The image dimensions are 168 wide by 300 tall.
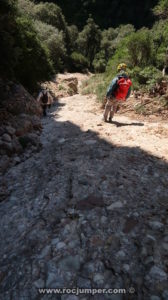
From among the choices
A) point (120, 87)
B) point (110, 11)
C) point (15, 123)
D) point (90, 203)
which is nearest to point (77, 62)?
point (120, 87)

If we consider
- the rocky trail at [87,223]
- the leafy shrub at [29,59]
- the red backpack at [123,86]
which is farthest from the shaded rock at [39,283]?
the leafy shrub at [29,59]

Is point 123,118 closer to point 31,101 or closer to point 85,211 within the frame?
point 31,101

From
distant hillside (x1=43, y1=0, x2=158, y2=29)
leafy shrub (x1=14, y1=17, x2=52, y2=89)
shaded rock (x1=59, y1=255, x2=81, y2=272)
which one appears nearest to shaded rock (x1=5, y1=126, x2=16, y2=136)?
shaded rock (x1=59, y1=255, x2=81, y2=272)

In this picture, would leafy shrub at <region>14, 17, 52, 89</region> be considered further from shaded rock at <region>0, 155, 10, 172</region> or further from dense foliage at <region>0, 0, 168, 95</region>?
shaded rock at <region>0, 155, 10, 172</region>

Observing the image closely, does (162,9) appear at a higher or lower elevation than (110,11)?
lower

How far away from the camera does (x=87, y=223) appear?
3127mm

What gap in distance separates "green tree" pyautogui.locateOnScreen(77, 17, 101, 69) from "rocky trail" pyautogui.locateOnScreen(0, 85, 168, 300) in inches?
Result: 2108

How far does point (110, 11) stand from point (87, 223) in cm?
8936

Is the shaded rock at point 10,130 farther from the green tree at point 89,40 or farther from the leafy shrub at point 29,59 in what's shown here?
the green tree at point 89,40

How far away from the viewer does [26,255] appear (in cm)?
270

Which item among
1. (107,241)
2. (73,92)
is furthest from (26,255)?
(73,92)

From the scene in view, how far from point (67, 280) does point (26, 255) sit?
62 centimetres

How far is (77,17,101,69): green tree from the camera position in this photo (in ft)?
180

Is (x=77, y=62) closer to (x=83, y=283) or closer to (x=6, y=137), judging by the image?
(x=6, y=137)
